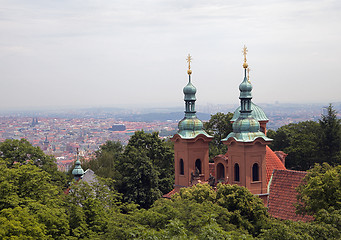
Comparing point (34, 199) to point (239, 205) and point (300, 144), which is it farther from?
point (300, 144)

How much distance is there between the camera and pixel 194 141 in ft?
139

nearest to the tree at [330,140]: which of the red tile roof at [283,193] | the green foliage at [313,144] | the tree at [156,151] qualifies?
the green foliage at [313,144]

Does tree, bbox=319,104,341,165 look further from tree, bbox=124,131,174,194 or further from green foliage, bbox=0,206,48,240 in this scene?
green foliage, bbox=0,206,48,240

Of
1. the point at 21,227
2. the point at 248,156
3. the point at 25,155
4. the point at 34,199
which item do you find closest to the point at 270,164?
the point at 248,156

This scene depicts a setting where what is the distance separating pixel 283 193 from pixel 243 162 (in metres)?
3.93

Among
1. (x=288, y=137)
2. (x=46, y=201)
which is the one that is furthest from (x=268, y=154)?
(x=288, y=137)

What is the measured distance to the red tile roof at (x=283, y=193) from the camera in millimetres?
36438

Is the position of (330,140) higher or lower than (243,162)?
higher

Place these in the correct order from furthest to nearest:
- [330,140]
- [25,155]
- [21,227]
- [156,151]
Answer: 1. [156,151]
2. [330,140]
3. [25,155]
4. [21,227]

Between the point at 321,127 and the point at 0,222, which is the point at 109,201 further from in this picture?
the point at 321,127

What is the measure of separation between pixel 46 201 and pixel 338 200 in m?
18.8

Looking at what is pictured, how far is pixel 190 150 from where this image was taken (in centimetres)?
4269

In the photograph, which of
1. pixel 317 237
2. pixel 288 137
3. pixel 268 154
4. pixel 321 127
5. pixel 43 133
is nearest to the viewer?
pixel 317 237

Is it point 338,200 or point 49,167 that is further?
point 49,167
